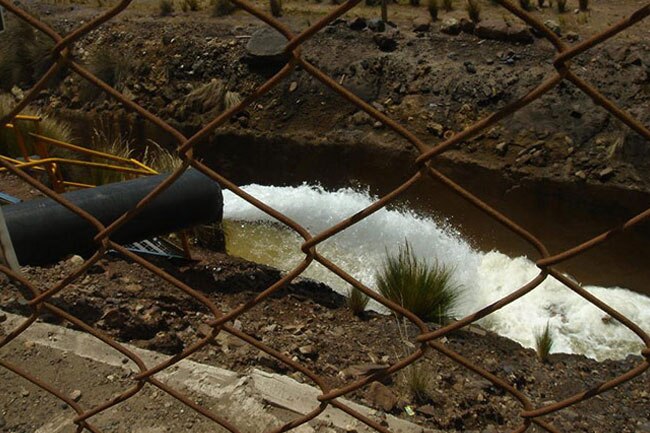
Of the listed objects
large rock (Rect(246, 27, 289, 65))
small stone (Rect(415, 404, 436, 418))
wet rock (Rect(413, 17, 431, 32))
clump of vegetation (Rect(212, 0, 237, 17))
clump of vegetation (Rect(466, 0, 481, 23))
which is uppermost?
clump of vegetation (Rect(466, 0, 481, 23))

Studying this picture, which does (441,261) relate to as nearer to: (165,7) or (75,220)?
(75,220)

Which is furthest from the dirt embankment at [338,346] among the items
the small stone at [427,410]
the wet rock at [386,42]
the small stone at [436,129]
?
the wet rock at [386,42]

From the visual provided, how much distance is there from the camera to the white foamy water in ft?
20.8

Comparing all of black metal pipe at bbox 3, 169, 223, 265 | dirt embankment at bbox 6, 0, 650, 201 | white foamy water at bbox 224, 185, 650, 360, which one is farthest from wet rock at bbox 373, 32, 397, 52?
black metal pipe at bbox 3, 169, 223, 265

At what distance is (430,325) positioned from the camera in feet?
18.5

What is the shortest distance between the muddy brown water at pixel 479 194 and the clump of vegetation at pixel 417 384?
402 centimetres

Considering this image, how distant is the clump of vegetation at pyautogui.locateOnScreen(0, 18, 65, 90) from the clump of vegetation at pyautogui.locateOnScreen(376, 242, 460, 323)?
8450 mm

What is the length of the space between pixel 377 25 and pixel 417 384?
887 cm

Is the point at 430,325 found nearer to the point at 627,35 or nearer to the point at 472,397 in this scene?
the point at 472,397

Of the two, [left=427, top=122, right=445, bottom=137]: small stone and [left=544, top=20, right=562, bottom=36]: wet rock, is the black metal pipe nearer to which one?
[left=427, top=122, right=445, bottom=137]: small stone

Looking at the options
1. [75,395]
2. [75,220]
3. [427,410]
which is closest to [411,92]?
[75,220]

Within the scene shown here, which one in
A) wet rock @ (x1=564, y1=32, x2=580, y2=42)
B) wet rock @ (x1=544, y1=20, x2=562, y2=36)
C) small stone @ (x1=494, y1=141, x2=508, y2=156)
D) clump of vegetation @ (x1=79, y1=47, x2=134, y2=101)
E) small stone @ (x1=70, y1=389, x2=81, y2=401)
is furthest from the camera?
clump of vegetation @ (x1=79, y1=47, x2=134, y2=101)

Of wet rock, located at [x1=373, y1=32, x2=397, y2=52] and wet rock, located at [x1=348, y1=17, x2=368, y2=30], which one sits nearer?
wet rock, located at [x1=373, y1=32, x2=397, y2=52]

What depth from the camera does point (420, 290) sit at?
5656 millimetres
